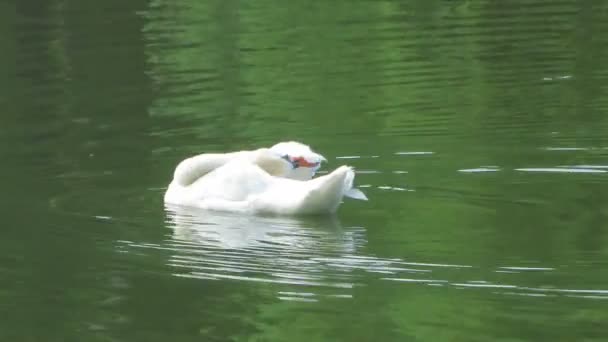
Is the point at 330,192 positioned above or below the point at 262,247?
above

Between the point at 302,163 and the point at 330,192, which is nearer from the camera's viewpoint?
the point at 330,192

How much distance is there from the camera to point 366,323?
7.70 m

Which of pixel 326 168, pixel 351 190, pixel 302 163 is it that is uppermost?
pixel 302 163

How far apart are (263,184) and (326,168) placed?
1407 millimetres

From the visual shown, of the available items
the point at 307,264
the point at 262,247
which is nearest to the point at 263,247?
the point at 262,247

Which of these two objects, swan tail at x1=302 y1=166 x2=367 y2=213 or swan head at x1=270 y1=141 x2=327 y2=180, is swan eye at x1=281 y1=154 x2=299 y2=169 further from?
swan tail at x1=302 y1=166 x2=367 y2=213

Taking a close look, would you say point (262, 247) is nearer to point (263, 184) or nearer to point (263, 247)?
point (263, 247)

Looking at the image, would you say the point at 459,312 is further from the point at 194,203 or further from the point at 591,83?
the point at 591,83

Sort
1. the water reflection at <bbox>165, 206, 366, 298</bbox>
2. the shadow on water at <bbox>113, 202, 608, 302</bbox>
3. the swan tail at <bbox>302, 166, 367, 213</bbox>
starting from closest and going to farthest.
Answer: the shadow on water at <bbox>113, 202, 608, 302</bbox> < the water reflection at <bbox>165, 206, 366, 298</bbox> < the swan tail at <bbox>302, 166, 367, 213</bbox>

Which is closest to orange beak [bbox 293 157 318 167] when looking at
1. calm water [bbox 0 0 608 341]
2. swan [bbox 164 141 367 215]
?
swan [bbox 164 141 367 215]

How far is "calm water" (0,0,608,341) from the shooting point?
26.1 feet

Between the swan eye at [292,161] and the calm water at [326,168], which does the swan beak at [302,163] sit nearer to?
the swan eye at [292,161]

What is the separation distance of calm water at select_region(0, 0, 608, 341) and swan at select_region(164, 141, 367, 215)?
114 mm

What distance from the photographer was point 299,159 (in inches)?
400
